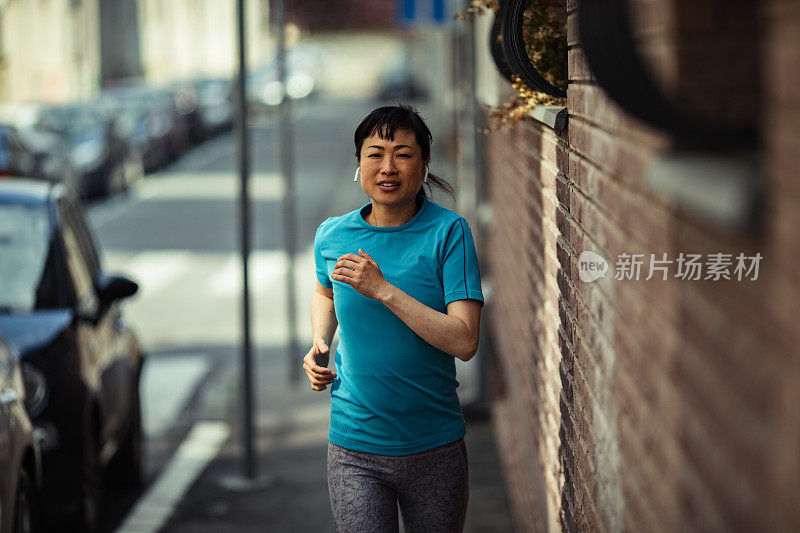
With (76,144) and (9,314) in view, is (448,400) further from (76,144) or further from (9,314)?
(76,144)

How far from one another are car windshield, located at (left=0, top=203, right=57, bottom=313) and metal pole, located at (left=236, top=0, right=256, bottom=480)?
143cm

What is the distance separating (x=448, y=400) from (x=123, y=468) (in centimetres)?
448

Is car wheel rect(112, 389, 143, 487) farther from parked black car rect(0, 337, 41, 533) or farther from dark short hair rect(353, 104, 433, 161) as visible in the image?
dark short hair rect(353, 104, 433, 161)

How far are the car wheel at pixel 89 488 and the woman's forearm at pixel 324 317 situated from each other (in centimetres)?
272

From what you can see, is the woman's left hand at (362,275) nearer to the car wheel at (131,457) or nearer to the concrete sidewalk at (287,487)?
the concrete sidewalk at (287,487)

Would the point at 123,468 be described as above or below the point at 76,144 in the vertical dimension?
below

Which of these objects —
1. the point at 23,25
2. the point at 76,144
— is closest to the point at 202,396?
the point at 76,144

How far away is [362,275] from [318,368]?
14.3 inches

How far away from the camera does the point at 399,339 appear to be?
3.34 m

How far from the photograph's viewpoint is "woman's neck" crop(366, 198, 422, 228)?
3.37m

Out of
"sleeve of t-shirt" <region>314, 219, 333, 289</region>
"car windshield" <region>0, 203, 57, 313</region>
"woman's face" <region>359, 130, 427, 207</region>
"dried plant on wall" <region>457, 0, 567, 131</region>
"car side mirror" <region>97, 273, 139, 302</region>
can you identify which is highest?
"dried plant on wall" <region>457, 0, 567, 131</region>

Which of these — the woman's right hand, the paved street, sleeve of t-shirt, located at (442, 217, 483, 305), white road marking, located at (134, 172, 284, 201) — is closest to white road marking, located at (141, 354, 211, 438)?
the paved street

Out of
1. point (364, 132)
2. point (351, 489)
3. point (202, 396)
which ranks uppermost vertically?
point (364, 132)

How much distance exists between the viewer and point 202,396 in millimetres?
10141
